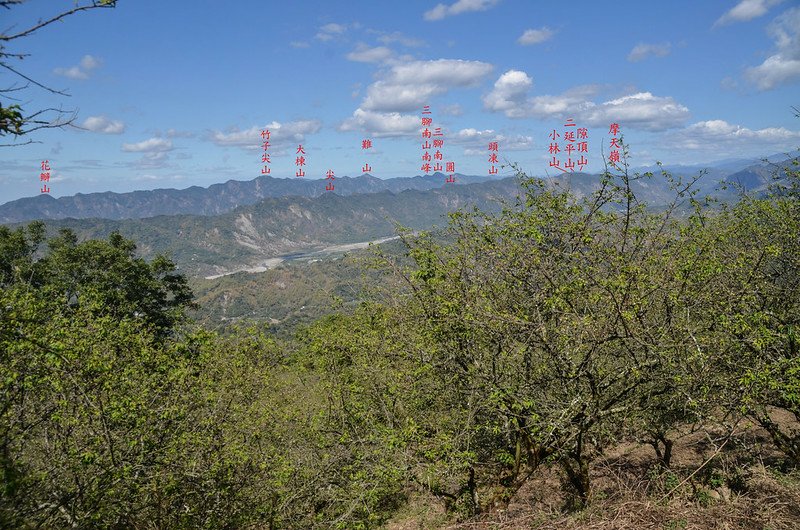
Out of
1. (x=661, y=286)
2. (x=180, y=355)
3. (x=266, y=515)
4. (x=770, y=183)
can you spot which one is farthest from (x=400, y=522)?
(x=770, y=183)

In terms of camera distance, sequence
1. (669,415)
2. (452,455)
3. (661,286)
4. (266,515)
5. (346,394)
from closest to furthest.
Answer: (661,286), (452,455), (669,415), (266,515), (346,394)

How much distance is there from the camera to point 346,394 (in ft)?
51.2

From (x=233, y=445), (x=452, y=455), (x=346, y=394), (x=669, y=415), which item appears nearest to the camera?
(x=452, y=455)

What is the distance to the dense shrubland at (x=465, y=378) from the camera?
9.02m

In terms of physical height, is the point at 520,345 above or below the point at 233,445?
above

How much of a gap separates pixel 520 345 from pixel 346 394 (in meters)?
7.62

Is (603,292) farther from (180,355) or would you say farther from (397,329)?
(180,355)

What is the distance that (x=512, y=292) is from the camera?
1117cm

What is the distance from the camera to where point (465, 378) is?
11.3m

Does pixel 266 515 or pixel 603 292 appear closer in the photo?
pixel 603 292

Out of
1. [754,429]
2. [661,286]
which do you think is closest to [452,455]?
[661,286]

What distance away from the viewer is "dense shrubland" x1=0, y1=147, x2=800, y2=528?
29.6 feet

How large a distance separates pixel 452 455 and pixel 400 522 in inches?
→ 294

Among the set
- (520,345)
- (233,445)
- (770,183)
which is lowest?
(233,445)
